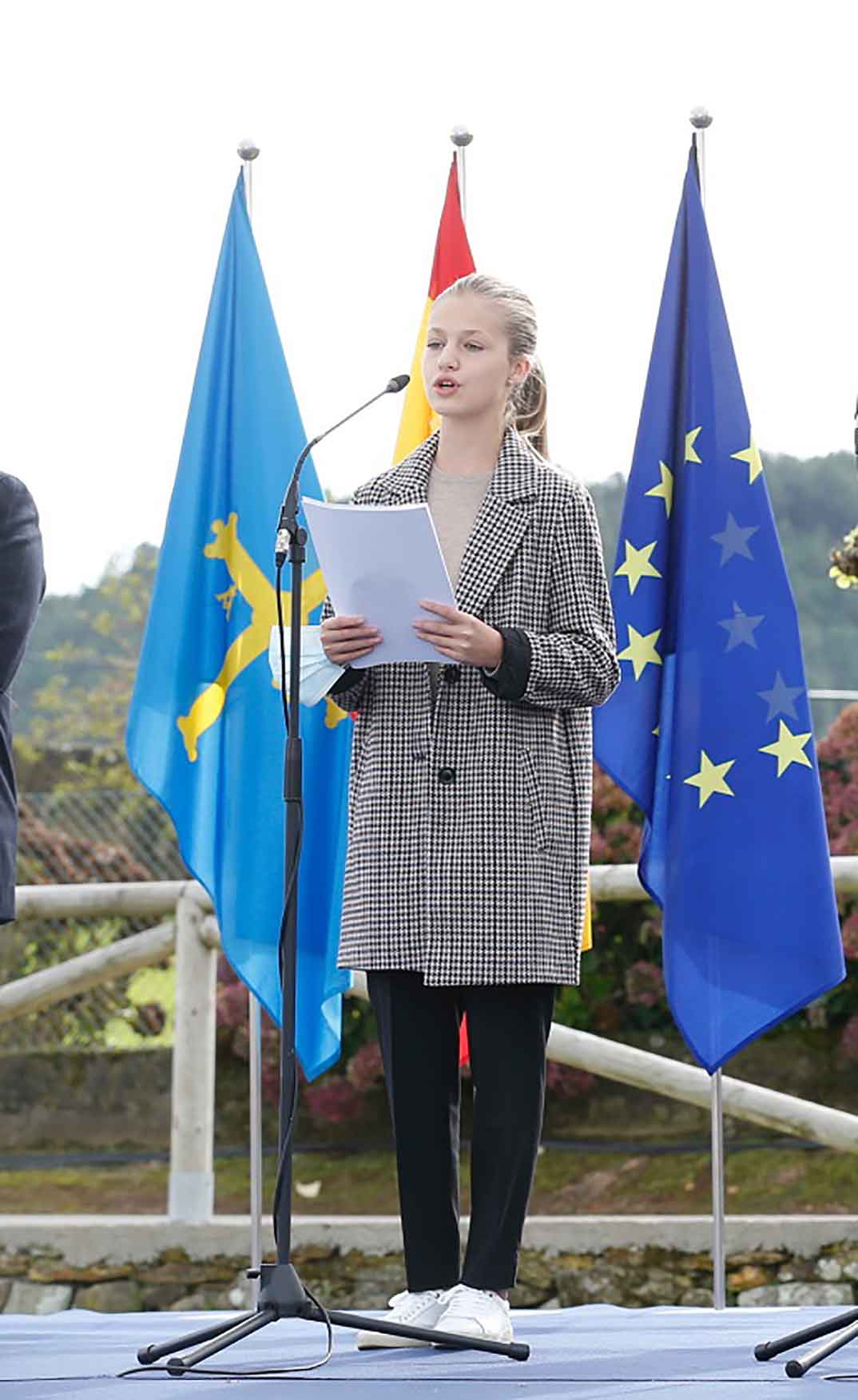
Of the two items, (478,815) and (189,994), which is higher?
(478,815)

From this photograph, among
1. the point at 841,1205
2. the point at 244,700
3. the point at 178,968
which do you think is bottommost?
the point at 841,1205

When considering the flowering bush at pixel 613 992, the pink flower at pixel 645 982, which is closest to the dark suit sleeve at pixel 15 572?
the flowering bush at pixel 613 992

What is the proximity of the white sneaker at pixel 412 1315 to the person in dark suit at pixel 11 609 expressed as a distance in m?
0.80

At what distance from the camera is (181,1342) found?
255 centimetres

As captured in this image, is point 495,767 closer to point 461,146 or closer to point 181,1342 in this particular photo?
point 181,1342

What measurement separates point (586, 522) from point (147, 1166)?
5612mm

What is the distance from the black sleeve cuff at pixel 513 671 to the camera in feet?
9.00

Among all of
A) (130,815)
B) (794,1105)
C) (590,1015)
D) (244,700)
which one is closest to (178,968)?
(244,700)

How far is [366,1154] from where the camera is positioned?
7805 mm

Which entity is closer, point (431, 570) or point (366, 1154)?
point (431, 570)

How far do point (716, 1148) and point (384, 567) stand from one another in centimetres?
156

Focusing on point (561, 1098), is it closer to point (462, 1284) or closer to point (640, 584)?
point (640, 584)

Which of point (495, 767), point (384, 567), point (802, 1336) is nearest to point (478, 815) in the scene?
point (495, 767)

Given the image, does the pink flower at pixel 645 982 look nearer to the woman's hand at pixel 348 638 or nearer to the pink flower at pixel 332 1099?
the pink flower at pixel 332 1099
